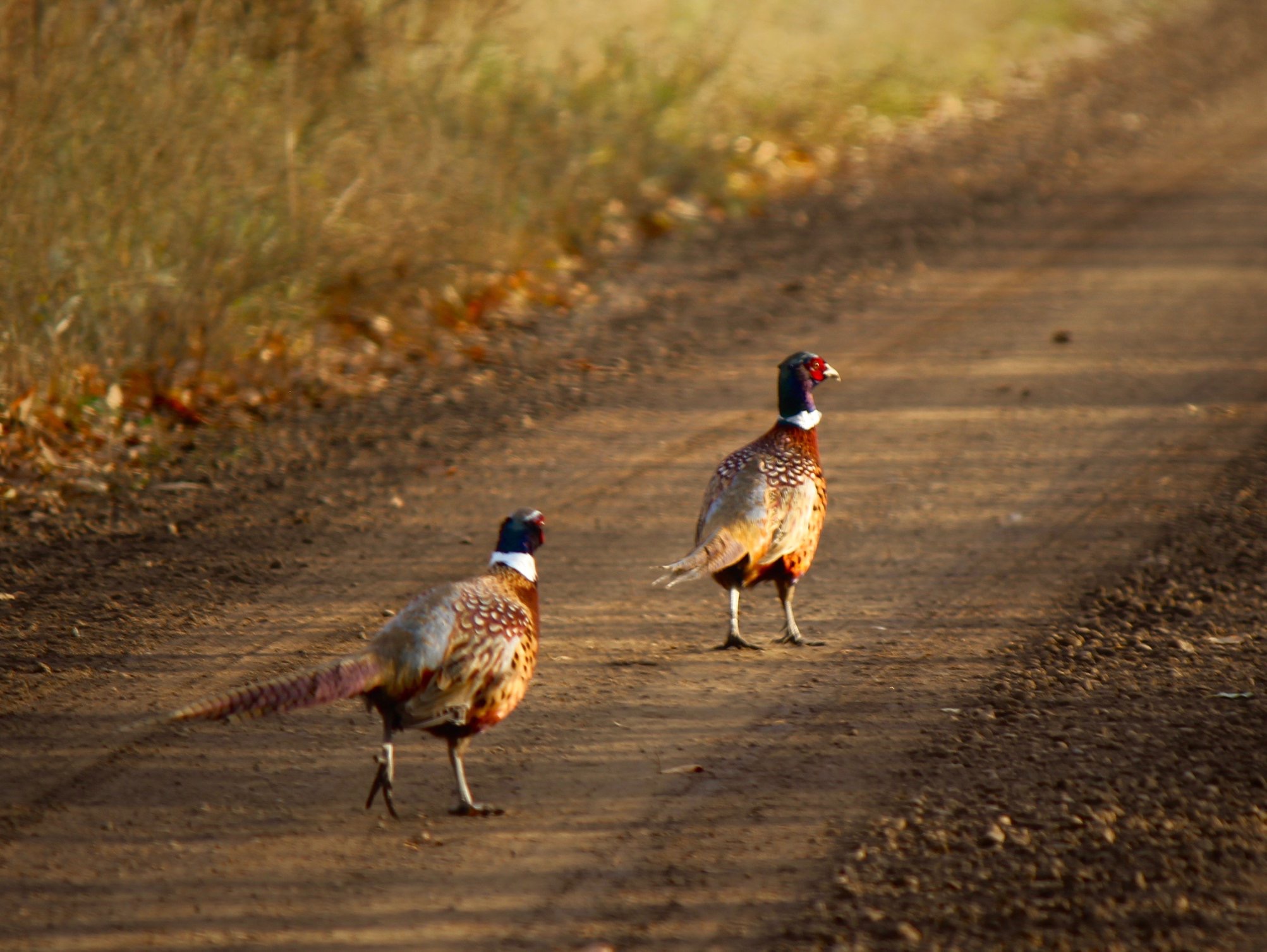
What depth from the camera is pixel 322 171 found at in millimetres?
9211

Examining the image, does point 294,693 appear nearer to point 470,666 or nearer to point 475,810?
point 470,666

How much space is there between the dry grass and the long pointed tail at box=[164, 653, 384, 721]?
4.38 metres

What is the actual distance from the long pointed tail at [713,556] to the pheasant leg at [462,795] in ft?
3.94

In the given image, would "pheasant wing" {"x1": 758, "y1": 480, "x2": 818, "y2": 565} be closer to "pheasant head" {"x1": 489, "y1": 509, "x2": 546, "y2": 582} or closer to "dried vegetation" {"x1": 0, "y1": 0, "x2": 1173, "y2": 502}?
"pheasant head" {"x1": 489, "y1": 509, "x2": 546, "y2": 582}

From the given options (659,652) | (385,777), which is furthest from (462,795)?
(659,652)

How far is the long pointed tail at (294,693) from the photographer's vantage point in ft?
11.4

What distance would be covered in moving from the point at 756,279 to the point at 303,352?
12.6 ft

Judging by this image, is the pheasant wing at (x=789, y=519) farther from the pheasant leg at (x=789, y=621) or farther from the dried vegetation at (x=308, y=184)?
the dried vegetation at (x=308, y=184)

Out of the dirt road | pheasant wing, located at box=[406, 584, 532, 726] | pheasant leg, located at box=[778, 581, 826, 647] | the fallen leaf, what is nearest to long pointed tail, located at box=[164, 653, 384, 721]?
pheasant wing, located at box=[406, 584, 532, 726]

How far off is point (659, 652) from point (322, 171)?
527 centimetres

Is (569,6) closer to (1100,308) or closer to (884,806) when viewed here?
(1100,308)

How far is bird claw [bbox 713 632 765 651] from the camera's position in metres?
5.36

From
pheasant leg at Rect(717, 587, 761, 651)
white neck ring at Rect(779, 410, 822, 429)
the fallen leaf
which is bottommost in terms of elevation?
pheasant leg at Rect(717, 587, 761, 651)

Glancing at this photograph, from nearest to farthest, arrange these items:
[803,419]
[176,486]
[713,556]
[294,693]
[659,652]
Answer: [294,693], [713,556], [659,652], [803,419], [176,486]
